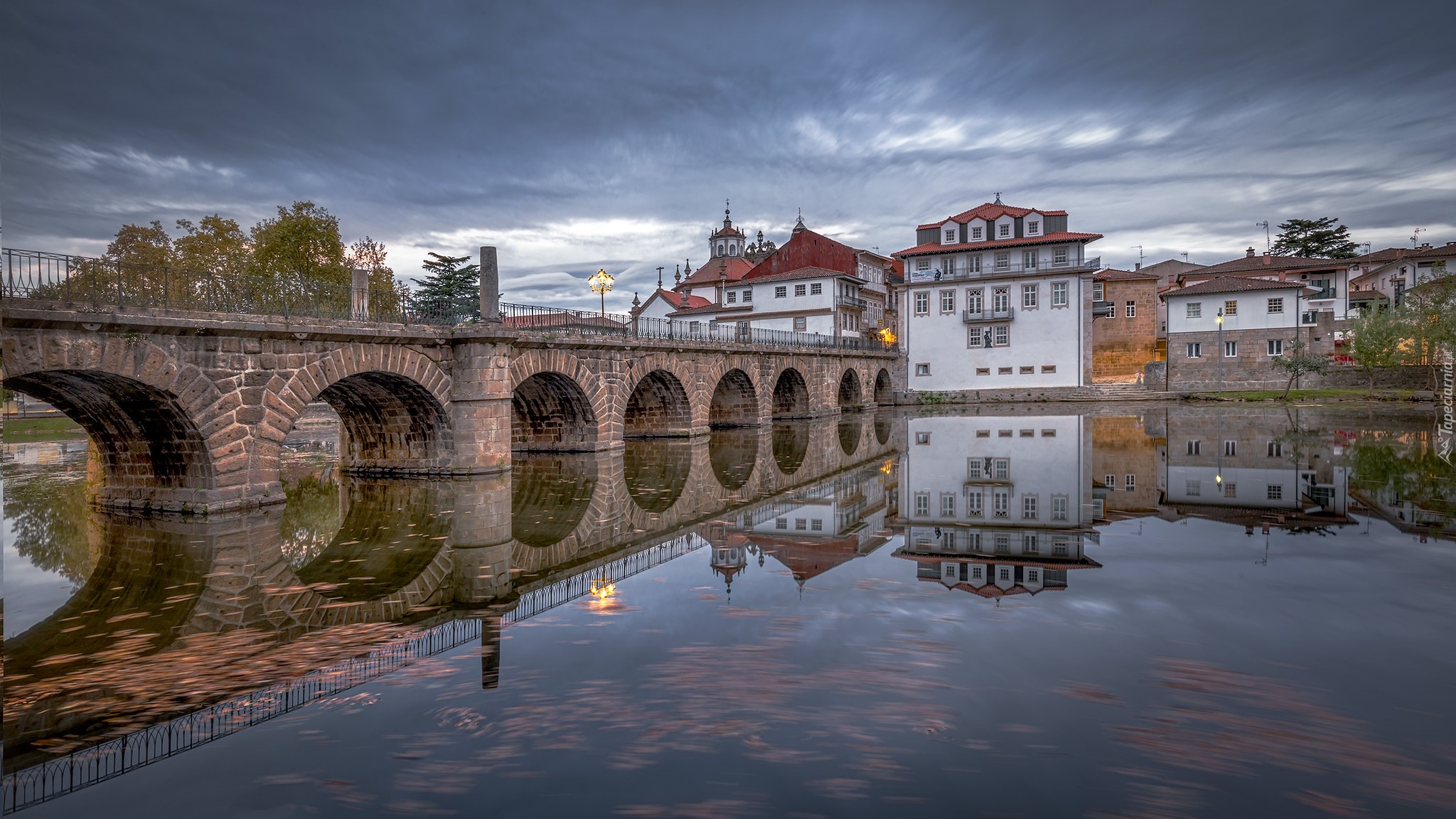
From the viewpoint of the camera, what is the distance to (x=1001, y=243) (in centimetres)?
5903

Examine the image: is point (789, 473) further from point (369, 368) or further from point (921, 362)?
point (921, 362)

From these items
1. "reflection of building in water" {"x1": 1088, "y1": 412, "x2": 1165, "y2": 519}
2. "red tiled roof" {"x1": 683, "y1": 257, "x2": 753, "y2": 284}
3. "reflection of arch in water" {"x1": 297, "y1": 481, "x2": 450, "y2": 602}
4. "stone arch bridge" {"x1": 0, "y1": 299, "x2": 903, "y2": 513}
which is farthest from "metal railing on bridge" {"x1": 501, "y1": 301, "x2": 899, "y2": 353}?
"red tiled roof" {"x1": 683, "y1": 257, "x2": 753, "y2": 284}

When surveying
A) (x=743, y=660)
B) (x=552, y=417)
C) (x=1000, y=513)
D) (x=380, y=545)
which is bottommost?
(x=743, y=660)

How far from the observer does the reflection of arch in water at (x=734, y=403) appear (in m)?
39.8

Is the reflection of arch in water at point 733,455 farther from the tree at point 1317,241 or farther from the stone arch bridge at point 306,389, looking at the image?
the tree at point 1317,241

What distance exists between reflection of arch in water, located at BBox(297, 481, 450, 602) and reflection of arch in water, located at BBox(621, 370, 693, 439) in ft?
47.6

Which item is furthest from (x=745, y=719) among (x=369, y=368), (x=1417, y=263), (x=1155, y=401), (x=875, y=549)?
(x=1417, y=263)

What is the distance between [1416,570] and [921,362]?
171 feet

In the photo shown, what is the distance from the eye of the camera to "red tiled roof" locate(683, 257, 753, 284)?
7410cm

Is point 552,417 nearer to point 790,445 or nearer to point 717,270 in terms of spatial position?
point 790,445

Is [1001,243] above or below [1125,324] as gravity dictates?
above

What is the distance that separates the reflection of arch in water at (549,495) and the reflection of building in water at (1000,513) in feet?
19.8

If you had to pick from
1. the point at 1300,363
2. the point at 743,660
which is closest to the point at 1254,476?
the point at 743,660

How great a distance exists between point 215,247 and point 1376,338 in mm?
67293
